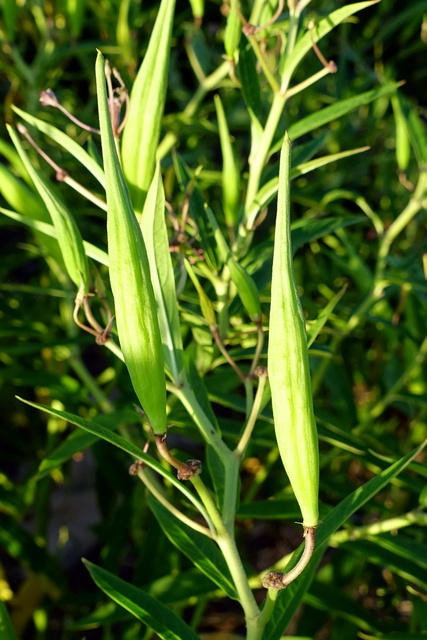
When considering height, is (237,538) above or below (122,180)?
below

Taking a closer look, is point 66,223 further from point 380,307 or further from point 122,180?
point 380,307

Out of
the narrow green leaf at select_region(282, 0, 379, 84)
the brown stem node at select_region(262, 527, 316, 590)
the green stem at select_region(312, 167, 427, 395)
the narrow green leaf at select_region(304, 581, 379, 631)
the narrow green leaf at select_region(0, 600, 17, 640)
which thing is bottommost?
the narrow green leaf at select_region(304, 581, 379, 631)

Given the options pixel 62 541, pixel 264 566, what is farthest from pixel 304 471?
pixel 264 566

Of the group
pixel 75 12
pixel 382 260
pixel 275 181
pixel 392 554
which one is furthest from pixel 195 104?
pixel 392 554

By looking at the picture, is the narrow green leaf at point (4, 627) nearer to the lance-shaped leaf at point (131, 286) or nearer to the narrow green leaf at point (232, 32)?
the lance-shaped leaf at point (131, 286)

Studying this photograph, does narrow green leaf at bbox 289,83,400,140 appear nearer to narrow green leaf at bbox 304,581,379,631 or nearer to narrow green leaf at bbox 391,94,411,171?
narrow green leaf at bbox 391,94,411,171

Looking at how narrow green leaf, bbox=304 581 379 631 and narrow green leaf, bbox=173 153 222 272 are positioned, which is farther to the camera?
narrow green leaf, bbox=304 581 379 631

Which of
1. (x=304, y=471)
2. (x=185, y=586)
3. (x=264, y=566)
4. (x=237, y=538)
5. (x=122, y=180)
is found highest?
(x=122, y=180)

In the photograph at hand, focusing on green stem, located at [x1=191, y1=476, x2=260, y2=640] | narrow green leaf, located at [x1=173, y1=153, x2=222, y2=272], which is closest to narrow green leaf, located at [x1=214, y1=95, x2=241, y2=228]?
narrow green leaf, located at [x1=173, y1=153, x2=222, y2=272]
